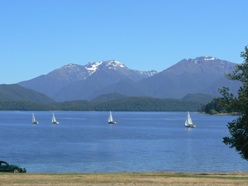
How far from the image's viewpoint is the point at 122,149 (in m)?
122

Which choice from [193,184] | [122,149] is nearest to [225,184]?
[193,184]

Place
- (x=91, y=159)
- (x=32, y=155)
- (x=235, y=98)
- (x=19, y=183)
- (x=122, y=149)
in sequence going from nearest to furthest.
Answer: (x=19, y=183), (x=235, y=98), (x=91, y=159), (x=32, y=155), (x=122, y=149)

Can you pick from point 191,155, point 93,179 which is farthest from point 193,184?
point 191,155

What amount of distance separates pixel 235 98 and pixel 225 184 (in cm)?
1136

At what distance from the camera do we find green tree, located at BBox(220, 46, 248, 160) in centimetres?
4838

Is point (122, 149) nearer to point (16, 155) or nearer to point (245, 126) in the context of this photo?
point (16, 155)

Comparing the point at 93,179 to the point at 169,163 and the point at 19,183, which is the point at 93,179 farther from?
the point at 169,163

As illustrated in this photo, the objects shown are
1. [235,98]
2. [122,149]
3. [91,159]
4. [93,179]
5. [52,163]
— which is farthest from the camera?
[122,149]

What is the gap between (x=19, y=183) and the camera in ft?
130

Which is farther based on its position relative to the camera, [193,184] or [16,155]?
[16,155]

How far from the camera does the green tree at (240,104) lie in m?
48.4

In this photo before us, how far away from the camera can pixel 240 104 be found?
48.4m

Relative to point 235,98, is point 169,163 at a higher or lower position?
lower

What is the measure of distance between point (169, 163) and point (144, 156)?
521 inches
